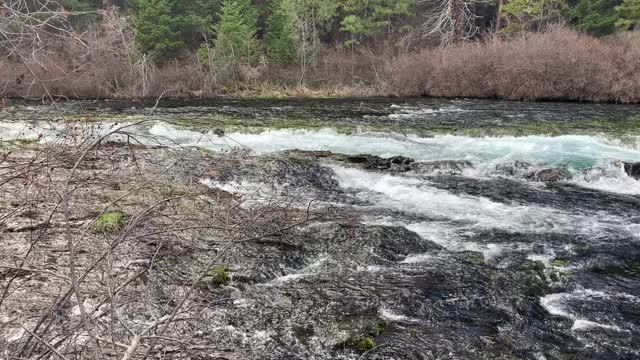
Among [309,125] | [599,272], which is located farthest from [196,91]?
[599,272]

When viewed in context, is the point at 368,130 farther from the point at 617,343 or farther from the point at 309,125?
the point at 617,343

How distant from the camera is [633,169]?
10914 mm

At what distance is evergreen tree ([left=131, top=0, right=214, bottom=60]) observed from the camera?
108 feet

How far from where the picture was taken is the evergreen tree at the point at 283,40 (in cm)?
3262

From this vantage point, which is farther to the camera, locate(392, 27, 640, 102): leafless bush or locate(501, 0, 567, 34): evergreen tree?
locate(501, 0, 567, 34): evergreen tree

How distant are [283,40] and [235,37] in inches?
135

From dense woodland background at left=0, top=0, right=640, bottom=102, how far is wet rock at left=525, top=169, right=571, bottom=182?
12.4 metres

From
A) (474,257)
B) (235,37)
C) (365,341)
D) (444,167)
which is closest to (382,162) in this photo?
(444,167)

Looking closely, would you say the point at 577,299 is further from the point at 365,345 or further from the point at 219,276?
the point at 219,276

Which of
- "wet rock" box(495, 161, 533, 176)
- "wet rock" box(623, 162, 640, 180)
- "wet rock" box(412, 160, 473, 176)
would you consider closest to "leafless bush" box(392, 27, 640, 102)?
"wet rock" box(623, 162, 640, 180)

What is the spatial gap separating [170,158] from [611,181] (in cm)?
915

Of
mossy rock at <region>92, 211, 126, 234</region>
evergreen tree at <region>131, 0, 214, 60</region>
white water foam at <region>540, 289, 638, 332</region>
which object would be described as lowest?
white water foam at <region>540, 289, 638, 332</region>

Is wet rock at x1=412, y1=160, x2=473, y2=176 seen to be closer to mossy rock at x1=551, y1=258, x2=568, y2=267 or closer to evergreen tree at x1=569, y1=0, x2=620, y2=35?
mossy rock at x1=551, y1=258, x2=568, y2=267

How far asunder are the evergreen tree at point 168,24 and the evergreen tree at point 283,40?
428 centimetres
